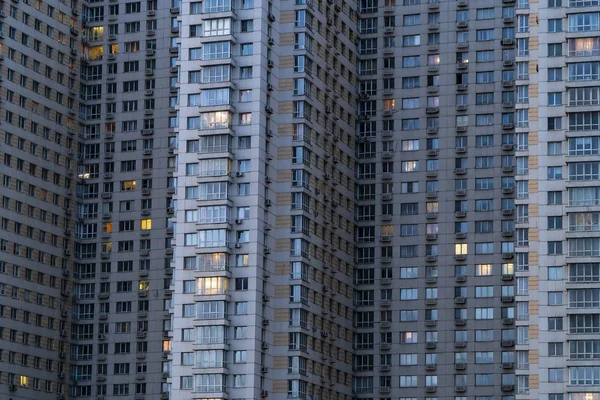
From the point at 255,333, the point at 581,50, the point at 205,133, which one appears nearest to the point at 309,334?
the point at 255,333

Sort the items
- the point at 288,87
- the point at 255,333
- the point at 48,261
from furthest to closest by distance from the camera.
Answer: the point at 48,261 < the point at 288,87 < the point at 255,333

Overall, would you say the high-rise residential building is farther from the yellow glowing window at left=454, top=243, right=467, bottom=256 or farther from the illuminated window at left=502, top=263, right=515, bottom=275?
the illuminated window at left=502, top=263, right=515, bottom=275

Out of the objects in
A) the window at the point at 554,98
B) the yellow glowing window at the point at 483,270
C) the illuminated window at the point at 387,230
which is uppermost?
the window at the point at 554,98

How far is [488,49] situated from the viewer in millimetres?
183250

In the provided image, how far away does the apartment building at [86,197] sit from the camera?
6880 inches

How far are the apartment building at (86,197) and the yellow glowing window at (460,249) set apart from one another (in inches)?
1227

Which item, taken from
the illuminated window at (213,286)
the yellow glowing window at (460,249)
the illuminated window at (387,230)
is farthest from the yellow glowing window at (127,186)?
the yellow glowing window at (460,249)

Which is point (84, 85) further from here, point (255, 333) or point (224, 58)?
point (255, 333)

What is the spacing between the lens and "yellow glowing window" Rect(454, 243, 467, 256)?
179 metres

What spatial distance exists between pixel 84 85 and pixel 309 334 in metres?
45.0

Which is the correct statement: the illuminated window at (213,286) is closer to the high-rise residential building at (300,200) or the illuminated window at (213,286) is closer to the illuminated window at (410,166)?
the high-rise residential building at (300,200)

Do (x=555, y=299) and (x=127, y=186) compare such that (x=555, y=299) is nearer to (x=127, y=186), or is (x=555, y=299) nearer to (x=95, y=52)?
(x=127, y=186)

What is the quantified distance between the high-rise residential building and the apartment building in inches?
9.9

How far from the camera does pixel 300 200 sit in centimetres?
16475
